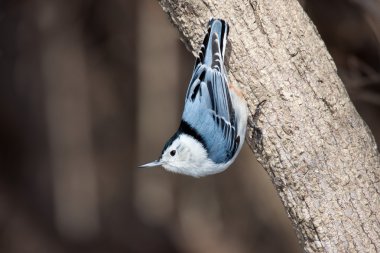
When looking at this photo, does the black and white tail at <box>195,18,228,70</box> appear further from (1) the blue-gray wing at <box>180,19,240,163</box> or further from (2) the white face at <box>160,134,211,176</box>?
(2) the white face at <box>160,134,211,176</box>

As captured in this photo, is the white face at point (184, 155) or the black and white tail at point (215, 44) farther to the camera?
the white face at point (184, 155)

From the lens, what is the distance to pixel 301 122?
293cm

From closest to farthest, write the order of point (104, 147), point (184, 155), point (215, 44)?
1. point (215, 44)
2. point (184, 155)
3. point (104, 147)

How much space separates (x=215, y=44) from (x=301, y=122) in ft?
1.38

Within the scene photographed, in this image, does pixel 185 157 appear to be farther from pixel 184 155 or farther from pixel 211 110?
pixel 211 110

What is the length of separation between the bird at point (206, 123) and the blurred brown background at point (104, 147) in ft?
8.03

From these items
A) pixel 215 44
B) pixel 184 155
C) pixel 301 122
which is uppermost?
pixel 215 44

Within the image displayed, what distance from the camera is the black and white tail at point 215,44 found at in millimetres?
2852

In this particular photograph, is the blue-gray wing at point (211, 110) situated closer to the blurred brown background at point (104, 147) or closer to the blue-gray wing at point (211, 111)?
the blue-gray wing at point (211, 111)

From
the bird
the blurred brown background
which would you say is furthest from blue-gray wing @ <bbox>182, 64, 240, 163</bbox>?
the blurred brown background

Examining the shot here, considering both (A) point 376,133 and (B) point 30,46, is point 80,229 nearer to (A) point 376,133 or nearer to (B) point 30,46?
(B) point 30,46

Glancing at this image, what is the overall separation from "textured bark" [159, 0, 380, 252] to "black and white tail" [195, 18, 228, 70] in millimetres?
60

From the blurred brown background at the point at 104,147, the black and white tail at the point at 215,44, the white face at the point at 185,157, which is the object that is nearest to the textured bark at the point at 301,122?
the black and white tail at the point at 215,44

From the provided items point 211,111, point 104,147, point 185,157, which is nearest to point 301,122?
point 211,111
